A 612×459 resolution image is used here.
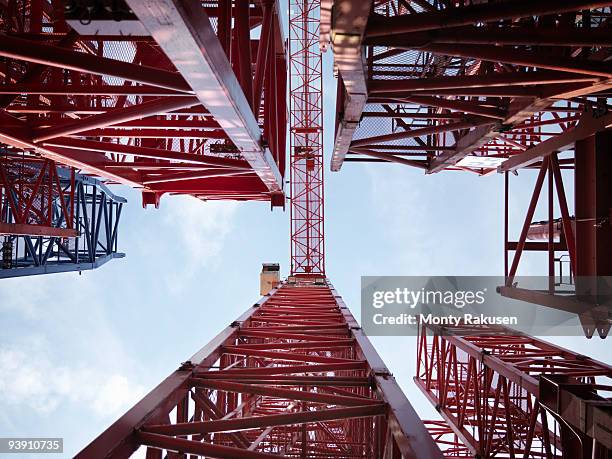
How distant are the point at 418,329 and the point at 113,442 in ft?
50.1

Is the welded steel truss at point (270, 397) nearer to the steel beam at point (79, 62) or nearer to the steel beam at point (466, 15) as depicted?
the steel beam at point (79, 62)

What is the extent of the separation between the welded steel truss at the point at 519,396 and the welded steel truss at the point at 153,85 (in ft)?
16.9

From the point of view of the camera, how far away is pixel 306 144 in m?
33.8

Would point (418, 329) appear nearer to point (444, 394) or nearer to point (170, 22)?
point (444, 394)

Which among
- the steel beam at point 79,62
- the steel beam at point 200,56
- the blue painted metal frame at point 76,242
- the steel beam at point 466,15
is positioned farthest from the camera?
the blue painted metal frame at point 76,242

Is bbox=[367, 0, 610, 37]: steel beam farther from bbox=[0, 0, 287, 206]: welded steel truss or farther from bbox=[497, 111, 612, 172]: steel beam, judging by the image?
bbox=[497, 111, 612, 172]: steel beam

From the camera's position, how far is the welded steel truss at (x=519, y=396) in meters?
5.12

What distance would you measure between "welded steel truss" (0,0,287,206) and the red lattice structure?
15734 mm

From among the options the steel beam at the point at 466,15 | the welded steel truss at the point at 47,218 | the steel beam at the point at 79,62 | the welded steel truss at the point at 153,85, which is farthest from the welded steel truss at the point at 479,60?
the welded steel truss at the point at 47,218

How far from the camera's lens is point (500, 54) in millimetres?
7289

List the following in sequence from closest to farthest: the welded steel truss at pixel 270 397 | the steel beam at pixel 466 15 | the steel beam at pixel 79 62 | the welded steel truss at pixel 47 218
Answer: the welded steel truss at pixel 270 397, the steel beam at pixel 466 15, the steel beam at pixel 79 62, the welded steel truss at pixel 47 218

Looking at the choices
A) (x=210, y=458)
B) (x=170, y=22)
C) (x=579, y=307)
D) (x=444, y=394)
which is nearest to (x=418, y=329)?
(x=444, y=394)

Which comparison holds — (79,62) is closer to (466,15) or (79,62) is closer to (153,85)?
(153,85)

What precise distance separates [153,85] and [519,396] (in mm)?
12237
